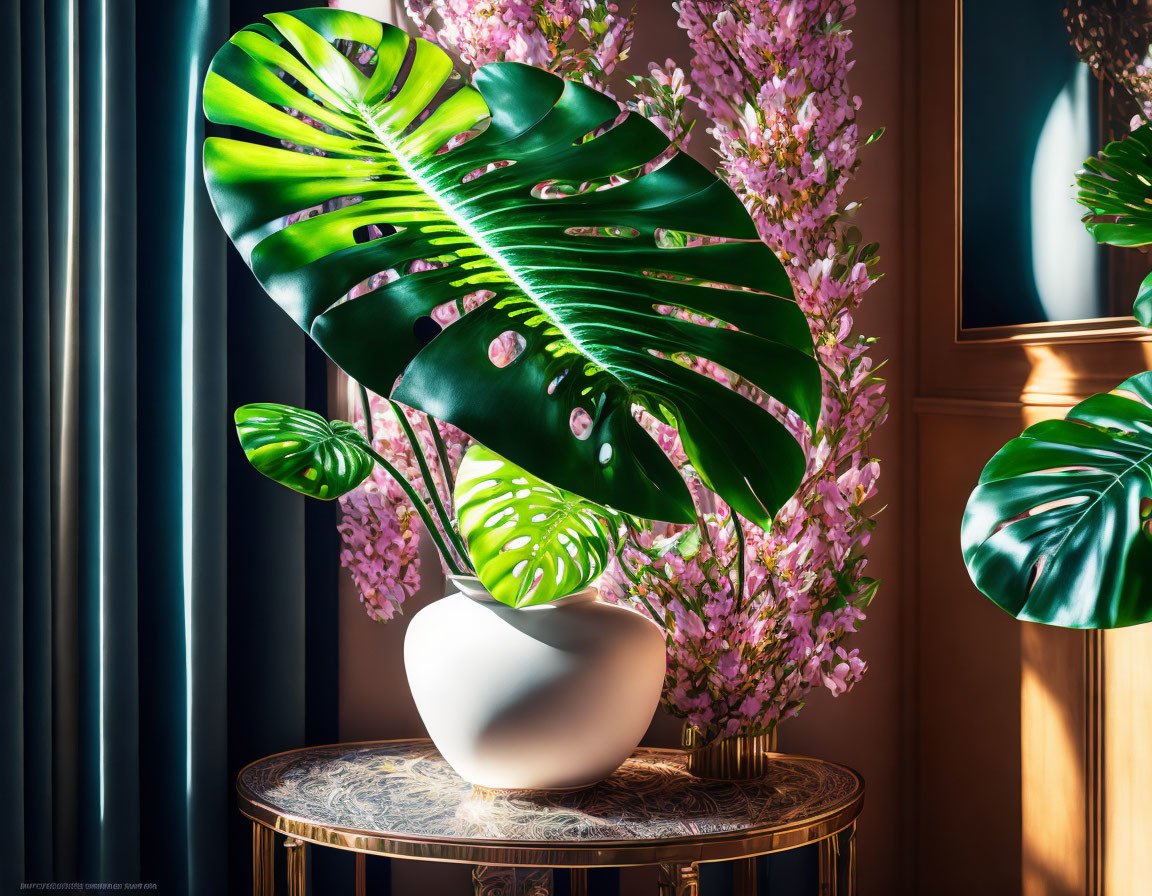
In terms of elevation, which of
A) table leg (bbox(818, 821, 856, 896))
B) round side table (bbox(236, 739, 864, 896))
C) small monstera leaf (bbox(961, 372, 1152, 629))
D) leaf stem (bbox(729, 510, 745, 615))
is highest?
→ small monstera leaf (bbox(961, 372, 1152, 629))

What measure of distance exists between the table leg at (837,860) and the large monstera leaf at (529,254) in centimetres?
53

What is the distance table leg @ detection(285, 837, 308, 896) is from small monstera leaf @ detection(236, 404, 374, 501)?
40 centimetres

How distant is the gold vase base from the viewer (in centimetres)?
127

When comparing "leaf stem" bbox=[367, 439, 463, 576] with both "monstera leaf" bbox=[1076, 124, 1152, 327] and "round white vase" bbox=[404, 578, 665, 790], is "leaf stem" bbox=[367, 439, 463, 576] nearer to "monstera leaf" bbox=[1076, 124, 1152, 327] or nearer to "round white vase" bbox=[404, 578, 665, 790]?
"round white vase" bbox=[404, 578, 665, 790]

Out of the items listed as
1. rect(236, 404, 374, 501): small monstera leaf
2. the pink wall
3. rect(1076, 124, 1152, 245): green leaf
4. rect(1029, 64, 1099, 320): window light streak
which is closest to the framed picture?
rect(1029, 64, 1099, 320): window light streak

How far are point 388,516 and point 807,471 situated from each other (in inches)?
22.7

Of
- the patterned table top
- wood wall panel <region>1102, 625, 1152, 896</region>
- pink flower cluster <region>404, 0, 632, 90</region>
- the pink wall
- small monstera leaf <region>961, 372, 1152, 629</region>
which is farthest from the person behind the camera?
the pink wall

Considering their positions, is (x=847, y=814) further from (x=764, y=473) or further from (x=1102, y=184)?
(x=1102, y=184)

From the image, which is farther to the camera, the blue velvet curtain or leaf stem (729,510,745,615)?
the blue velvet curtain

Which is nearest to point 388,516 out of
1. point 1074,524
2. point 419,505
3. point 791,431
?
point 419,505

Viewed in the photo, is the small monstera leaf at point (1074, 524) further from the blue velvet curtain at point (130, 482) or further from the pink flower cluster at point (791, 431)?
the blue velvet curtain at point (130, 482)

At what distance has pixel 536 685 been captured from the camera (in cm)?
111

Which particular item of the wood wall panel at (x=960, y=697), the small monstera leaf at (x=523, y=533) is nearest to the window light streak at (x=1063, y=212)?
the wood wall panel at (x=960, y=697)

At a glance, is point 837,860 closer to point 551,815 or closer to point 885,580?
point 551,815
